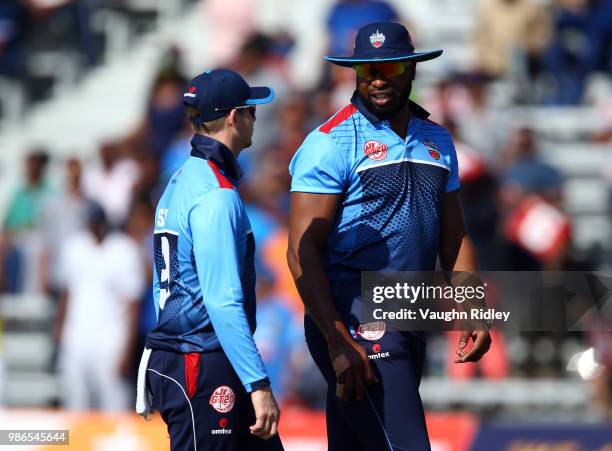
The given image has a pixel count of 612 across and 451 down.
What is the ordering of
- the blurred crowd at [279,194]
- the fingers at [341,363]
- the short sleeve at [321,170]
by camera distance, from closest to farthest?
the fingers at [341,363] < the short sleeve at [321,170] < the blurred crowd at [279,194]

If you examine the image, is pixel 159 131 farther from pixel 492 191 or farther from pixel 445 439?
pixel 445 439

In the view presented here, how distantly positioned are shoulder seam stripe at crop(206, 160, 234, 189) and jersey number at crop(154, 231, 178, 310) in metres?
0.27

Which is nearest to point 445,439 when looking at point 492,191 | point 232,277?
point 492,191

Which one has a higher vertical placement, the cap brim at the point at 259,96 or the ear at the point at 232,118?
the cap brim at the point at 259,96

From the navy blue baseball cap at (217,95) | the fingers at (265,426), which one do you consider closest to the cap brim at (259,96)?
the navy blue baseball cap at (217,95)

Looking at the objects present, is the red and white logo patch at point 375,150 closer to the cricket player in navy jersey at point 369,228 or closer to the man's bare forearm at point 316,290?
the cricket player in navy jersey at point 369,228

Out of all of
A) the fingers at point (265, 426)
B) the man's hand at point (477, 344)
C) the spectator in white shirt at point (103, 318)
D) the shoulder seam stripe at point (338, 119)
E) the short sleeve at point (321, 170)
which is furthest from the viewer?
the spectator in white shirt at point (103, 318)

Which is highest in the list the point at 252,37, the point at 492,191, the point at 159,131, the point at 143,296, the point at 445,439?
the point at 252,37

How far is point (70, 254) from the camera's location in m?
11.1

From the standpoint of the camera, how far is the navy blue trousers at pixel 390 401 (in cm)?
500

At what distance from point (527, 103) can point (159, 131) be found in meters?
3.54

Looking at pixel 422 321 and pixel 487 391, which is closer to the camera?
pixel 422 321

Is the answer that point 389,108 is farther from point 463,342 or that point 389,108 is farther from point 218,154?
point 463,342

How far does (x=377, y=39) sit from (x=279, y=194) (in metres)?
5.66
